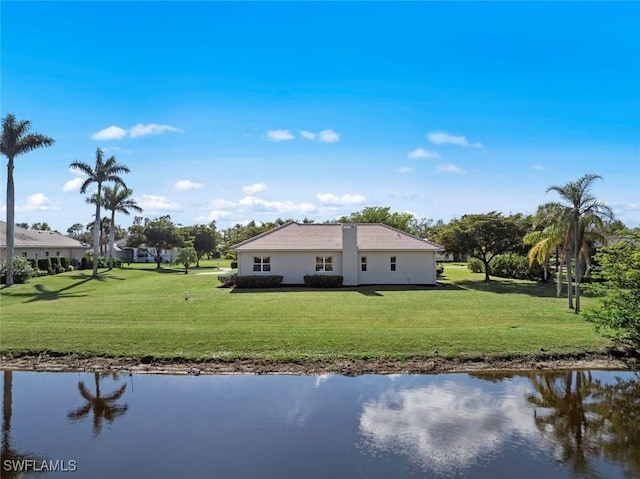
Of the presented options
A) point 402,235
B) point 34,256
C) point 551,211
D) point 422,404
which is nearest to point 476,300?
point 551,211

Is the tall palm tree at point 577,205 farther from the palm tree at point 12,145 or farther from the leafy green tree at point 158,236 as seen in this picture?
the leafy green tree at point 158,236

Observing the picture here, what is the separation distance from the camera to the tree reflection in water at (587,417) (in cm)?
809

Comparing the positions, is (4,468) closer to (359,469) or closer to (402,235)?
(359,469)

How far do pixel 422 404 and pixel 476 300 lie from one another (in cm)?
1514

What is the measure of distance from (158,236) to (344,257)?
120 feet

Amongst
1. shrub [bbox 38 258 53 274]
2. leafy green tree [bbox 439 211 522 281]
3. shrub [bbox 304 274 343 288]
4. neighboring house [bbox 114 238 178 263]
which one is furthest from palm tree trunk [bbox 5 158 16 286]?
neighboring house [bbox 114 238 178 263]

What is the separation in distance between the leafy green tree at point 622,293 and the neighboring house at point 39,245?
4360cm

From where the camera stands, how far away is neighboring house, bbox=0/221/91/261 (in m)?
42.8

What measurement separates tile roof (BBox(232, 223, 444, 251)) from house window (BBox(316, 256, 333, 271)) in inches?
Answer: 32.9

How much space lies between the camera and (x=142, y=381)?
12047 millimetres

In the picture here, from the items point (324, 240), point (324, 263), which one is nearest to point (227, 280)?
point (324, 263)

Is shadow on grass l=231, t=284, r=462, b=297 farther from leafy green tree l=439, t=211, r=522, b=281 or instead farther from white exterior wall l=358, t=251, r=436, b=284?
leafy green tree l=439, t=211, r=522, b=281

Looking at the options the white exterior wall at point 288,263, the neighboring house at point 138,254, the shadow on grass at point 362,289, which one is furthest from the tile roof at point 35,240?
the shadow on grass at point 362,289

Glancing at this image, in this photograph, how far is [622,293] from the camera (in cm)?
1430
